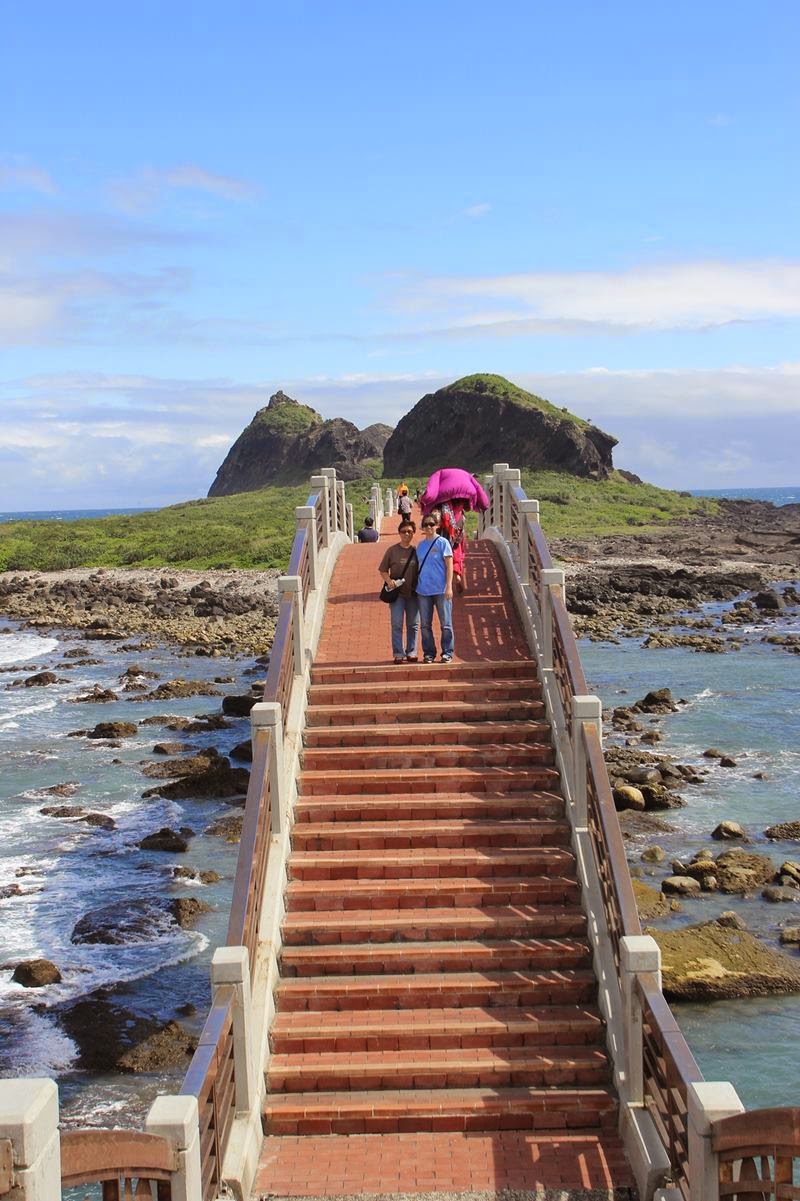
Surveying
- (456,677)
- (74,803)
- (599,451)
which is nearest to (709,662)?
(74,803)

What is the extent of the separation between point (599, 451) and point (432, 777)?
91.7m

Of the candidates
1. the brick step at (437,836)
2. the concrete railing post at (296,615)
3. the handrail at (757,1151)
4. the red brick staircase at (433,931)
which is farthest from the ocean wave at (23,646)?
the handrail at (757,1151)

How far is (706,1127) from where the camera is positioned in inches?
212

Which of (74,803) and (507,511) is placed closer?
(507,511)

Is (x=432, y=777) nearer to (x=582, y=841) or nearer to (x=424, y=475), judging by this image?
(x=582, y=841)

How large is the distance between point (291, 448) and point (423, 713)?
121 metres

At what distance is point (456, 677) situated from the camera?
37.1 ft

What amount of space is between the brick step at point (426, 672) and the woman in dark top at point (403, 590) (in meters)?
0.42

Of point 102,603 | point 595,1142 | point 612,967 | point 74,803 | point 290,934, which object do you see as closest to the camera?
point 595,1142

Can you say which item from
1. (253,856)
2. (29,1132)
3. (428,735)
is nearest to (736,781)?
(428,735)

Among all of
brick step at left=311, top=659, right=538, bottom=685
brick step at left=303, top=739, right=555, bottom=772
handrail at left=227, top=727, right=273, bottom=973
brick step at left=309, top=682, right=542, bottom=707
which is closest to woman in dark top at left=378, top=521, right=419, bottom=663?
brick step at left=311, top=659, right=538, bottom=685

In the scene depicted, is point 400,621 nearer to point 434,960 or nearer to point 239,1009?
point 434,960

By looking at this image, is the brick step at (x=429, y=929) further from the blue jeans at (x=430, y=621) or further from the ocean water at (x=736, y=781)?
the ocean water at (x=736, y=781)

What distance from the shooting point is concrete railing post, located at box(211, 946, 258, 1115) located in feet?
22.8
